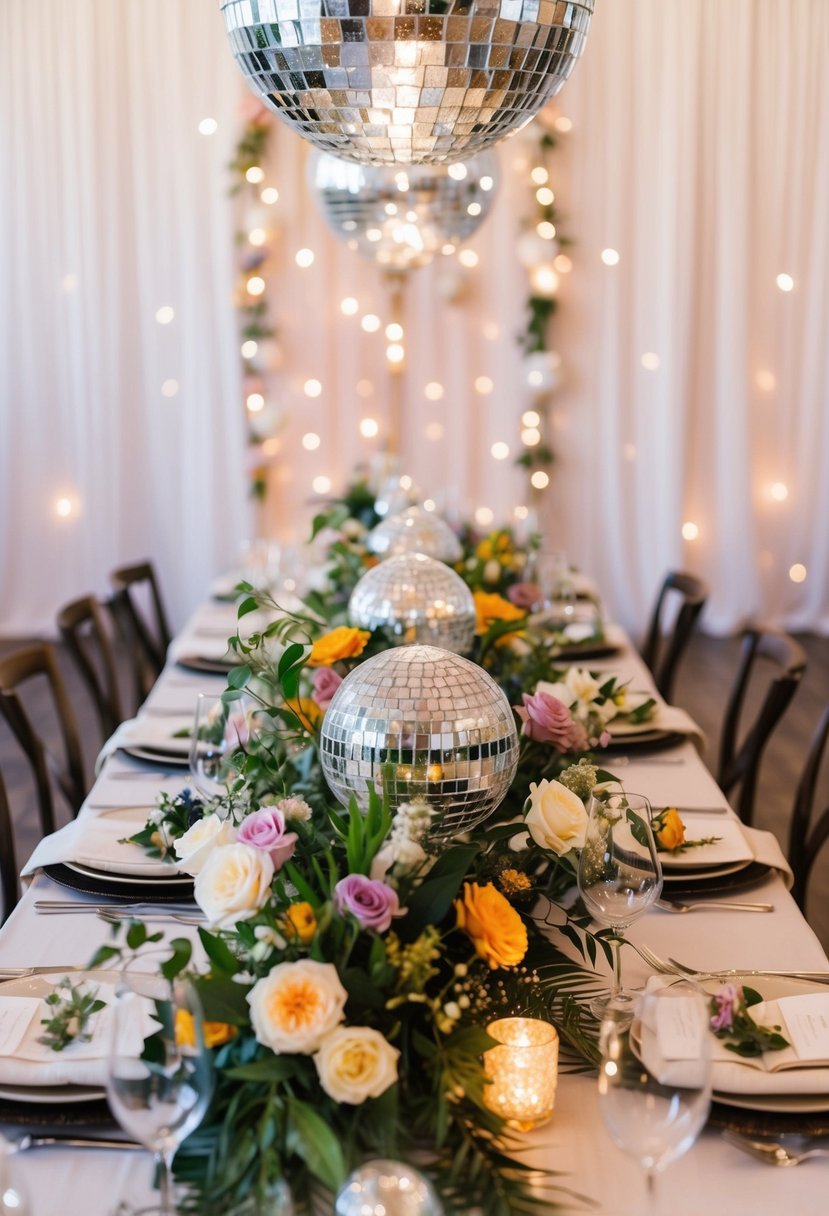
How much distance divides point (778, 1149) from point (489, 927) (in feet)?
1.08

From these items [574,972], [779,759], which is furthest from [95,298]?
[574,972]

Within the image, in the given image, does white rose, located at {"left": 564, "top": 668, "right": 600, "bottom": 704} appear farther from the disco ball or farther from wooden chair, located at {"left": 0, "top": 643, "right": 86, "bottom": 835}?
the disco ball

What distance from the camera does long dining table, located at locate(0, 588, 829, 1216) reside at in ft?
3.84

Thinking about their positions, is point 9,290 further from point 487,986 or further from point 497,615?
point 487,986

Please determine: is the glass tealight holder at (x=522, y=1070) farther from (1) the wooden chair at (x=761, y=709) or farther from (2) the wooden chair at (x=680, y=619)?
(2) the wooden chair at (x=680, y=619)

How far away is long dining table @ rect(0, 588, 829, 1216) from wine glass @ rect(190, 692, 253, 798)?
21 centimetres

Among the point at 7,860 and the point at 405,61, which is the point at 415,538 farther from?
the point at 405,61

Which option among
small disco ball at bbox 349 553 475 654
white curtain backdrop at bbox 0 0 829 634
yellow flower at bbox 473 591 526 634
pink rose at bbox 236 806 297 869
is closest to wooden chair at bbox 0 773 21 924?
small disco ball at bbox 349 553 475 654

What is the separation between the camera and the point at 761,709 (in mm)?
2854

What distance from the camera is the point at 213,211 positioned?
6035 millimetres

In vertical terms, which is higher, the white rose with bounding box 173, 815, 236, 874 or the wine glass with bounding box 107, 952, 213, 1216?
the white rose with bounding box 173, 815, 236, 874

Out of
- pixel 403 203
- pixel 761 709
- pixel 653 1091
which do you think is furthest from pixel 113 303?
pixel 653 1091

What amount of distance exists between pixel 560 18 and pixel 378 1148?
4.11 feet

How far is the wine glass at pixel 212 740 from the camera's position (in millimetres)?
1802
